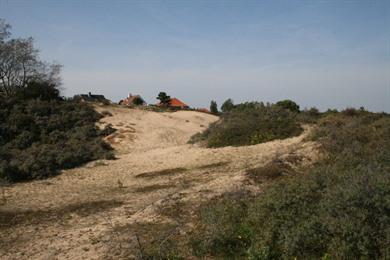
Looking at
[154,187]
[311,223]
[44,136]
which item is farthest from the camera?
[44,136]

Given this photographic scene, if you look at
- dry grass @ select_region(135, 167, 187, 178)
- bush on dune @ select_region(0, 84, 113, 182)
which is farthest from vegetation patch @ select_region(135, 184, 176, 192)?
bush on dune @ select_region(0, 84, 113, 182)

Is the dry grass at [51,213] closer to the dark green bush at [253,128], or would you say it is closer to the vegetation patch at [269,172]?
the vegetation patch at [269,172]

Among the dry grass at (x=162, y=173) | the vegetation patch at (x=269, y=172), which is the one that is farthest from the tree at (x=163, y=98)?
the vegetation patch at (x=269, y=172)

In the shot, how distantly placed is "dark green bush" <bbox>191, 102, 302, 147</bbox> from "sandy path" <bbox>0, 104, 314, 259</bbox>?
1.00m

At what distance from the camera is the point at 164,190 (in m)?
11.9

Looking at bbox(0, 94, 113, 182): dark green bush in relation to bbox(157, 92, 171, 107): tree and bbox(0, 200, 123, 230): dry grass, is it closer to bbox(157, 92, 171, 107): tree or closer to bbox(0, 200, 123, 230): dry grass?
bbox(0, 200, 123, 230): dry grass

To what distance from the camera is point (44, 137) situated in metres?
22.5

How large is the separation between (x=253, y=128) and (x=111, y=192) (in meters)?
10.0

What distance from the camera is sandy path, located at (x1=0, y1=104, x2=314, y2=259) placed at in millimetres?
7902

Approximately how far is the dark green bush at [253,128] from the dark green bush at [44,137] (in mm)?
5724

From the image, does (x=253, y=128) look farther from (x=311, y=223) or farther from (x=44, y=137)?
(x=311, y=223)

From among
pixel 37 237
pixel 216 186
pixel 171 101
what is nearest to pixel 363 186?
pixel 216 186

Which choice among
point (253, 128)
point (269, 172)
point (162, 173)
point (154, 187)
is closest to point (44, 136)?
point (162, 173)

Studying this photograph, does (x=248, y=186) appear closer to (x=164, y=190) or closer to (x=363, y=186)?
(x=164, y=190)
